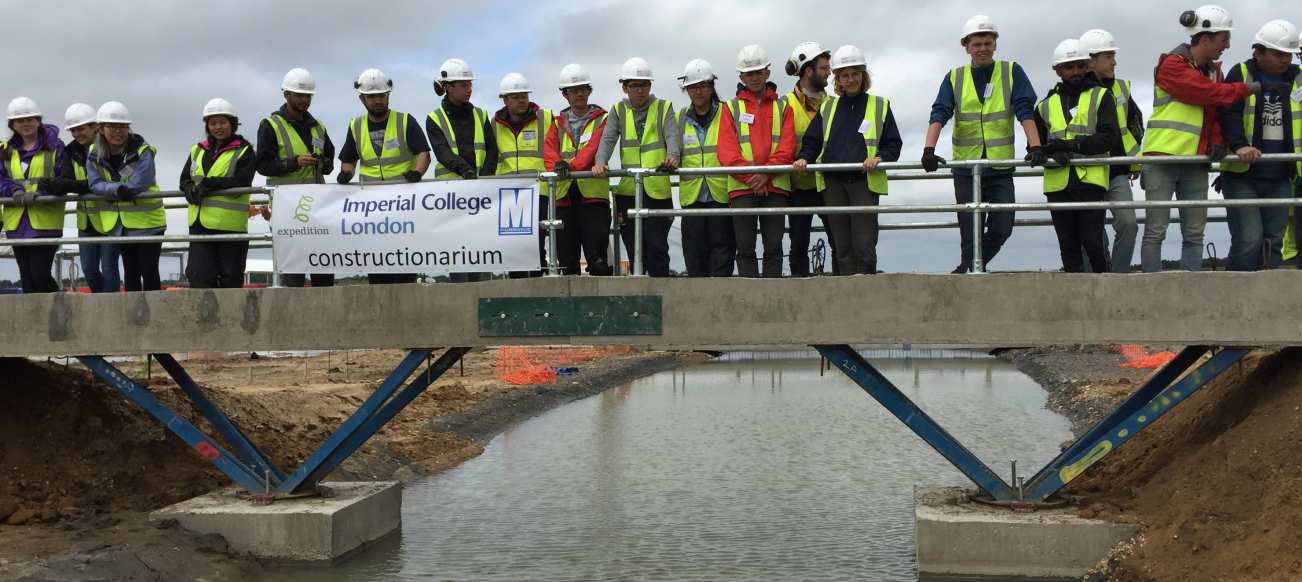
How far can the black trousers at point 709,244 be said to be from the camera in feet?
33.0

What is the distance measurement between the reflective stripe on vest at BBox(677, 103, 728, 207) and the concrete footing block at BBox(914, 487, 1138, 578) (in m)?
3.15

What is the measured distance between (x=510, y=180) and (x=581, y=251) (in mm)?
1319

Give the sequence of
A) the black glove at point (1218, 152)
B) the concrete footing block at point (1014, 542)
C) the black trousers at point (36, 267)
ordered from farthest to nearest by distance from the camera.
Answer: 1. the black trousers at point (36, 267)
2. the concrete footing block at point (1014, 542)
3. the black glove at point (1218, 152)

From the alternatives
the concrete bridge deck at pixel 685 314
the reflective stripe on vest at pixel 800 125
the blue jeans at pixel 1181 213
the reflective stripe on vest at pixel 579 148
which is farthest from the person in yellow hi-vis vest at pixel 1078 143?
the reflective stripe on vest at pixel 579 148

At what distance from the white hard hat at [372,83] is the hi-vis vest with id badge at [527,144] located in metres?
1.07

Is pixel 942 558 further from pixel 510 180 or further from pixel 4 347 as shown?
pixel 4 347

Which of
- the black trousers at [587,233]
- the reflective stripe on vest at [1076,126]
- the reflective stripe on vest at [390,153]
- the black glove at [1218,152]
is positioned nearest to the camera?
the black glove at [1218,152]

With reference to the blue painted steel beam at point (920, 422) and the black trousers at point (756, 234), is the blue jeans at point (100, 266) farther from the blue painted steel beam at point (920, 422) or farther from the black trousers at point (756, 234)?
the blue painted steel beam at point (920, 422)

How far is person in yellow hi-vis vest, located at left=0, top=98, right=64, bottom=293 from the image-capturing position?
11195 mm

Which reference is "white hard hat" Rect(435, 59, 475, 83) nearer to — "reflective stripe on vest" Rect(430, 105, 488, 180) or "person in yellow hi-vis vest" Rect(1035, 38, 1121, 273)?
"reflective stripe on vest" Rect(430, 105, 488, 180)

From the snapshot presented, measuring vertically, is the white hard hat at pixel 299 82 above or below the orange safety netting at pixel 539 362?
above

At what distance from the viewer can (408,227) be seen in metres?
9.94

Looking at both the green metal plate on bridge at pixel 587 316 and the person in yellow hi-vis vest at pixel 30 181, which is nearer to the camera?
the green metal plate on bridge at pixel 587 316

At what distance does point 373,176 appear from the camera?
35.3ft
